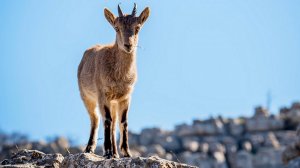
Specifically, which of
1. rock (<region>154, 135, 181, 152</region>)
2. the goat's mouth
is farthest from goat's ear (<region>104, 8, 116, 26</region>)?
rock (<region>154, 135, 181, 152</region>)

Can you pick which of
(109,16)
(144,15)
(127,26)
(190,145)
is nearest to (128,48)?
(127,26)

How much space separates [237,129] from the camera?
65.9 meters

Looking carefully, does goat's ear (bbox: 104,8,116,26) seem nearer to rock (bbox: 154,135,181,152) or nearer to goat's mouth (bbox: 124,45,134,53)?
goat's mouth (bbox: 124,45,134,53)

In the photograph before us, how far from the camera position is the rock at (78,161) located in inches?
305

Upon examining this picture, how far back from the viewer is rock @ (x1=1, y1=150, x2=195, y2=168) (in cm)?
774

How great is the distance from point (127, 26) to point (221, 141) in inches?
2116

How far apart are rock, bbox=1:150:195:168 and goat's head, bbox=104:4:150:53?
2.41m

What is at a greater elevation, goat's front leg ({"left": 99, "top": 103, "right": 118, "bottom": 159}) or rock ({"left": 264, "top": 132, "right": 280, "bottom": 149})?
rock ({"left": 264, "top": 132, "right": 280, "bottom": 149})

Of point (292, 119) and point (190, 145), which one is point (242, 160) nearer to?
point (190, 145)

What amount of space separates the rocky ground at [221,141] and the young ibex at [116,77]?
3931cm

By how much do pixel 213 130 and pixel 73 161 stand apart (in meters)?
58.8

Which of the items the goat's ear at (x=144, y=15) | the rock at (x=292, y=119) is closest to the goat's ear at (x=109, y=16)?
the goat's ear at (x=144, y=15)

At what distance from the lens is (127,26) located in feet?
35.2

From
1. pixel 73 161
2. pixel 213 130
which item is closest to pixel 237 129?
pixel 213 130
